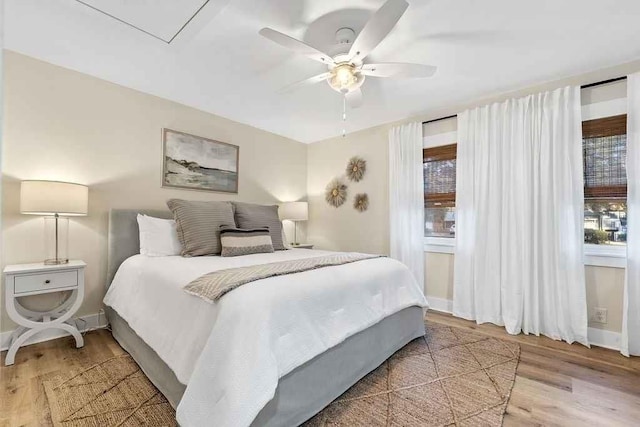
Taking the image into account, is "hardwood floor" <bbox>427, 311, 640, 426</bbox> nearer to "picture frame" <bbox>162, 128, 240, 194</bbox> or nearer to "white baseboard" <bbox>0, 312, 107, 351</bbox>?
"white baseboard" <bbox>0, 312, 107, 351</bbox>

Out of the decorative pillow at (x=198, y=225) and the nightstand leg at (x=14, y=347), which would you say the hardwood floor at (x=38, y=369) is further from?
the decorative pillow at (x=198, y=225)

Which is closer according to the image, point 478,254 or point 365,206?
point 478,254

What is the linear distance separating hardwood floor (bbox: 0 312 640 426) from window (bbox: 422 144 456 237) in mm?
1298

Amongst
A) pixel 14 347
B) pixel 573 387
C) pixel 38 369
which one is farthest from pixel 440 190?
pixel 14 347

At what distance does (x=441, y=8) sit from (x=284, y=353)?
2.18 m

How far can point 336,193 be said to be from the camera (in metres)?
4.57

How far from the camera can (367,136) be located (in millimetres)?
4270

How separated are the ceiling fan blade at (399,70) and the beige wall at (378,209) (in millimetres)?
1422

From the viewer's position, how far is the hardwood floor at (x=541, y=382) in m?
1.77

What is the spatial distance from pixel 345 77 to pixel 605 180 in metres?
2.35

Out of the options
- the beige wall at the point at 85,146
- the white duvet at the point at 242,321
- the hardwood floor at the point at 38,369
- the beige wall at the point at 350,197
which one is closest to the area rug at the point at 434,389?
the white duvet at the point at 242,321

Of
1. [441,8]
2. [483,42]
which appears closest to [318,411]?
[441,8]

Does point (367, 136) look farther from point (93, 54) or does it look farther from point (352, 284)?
point (93, 54)

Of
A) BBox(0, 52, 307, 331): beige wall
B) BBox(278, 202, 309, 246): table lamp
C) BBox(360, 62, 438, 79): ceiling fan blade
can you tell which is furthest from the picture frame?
BBox(360, 62, 438, 79): ceiling fan blade
